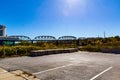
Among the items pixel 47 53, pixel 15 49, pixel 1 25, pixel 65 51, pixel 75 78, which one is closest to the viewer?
pixel 75 78

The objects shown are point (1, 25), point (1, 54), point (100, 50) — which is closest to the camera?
point (1, 54)

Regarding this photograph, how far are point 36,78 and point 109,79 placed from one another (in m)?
3.26

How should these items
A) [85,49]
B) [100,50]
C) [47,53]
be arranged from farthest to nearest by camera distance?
[85,49] < [100,50] < [47,53]

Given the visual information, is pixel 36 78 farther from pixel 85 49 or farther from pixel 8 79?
pixel 85 49

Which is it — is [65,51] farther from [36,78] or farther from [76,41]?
[36,78]

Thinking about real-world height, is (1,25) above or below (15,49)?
above

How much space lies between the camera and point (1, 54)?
48.2 feet

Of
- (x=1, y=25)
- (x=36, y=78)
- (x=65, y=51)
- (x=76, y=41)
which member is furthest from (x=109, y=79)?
(x=1, y=25)

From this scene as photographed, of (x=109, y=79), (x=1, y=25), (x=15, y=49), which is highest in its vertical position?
(x=1, y=25)

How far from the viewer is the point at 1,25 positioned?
6216cm

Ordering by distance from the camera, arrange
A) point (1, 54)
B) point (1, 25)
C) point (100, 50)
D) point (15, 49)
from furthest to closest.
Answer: point (1, 25) → point (100, 50) → point (15, 49) → point (1, 54)

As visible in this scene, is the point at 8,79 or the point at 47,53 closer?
the point at 8,79

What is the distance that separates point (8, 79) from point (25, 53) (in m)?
10.1

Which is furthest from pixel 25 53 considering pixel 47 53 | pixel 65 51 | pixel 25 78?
pixel 25 78
